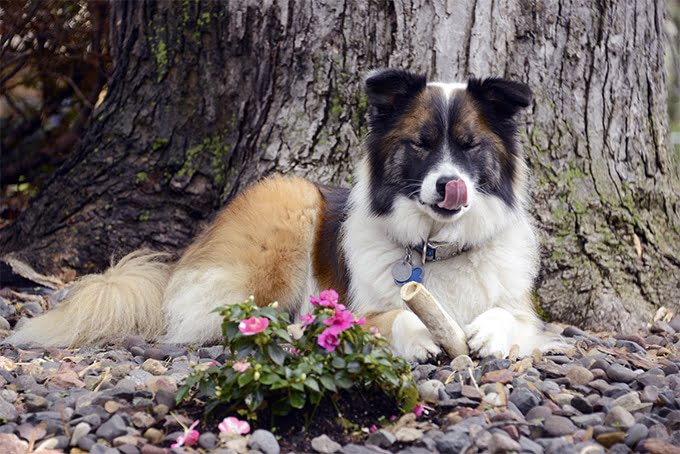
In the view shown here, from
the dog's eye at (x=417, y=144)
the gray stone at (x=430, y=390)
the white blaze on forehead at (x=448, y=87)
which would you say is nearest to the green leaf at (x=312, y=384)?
the gray stone at (x=430, y=390)

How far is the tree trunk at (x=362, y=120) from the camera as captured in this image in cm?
462

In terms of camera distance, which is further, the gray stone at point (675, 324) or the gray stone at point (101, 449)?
the gray stone at point (675, 324)

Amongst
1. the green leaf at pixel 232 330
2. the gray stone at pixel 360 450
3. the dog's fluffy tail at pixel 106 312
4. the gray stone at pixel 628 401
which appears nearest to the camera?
the gray stone at pixel 360 450

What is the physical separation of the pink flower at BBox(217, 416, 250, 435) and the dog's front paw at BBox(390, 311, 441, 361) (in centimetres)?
105

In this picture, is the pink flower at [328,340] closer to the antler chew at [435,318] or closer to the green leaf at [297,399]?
the green leaf at [297,399]

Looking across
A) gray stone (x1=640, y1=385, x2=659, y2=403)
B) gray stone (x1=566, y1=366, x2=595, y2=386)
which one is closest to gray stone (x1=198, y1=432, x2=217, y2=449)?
gray stone (x1=566, y1=366, x2=595, y2=386)

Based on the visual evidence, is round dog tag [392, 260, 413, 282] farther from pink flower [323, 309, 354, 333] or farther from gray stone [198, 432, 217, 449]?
gray stone [198, 432, 217, 449]

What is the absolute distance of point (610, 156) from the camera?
4.75 meters

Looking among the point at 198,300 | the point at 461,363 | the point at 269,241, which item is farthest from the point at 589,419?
the point at 198,300

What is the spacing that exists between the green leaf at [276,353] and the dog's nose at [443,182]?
1.31 m

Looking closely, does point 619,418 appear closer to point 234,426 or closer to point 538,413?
point 538,413

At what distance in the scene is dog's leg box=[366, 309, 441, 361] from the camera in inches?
135

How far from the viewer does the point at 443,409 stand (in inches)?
111

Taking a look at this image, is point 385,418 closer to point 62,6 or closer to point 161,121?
point 161,121
